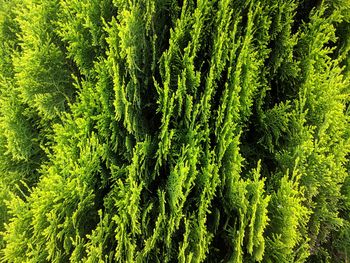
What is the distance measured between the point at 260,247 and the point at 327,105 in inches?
54.0

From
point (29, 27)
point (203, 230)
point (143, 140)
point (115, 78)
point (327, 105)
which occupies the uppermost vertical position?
point (29, 27)

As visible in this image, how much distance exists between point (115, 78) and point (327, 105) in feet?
6.11

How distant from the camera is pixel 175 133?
2535mm

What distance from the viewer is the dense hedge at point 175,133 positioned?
2.40 metres

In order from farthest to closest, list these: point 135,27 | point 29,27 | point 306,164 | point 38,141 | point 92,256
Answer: point 38,141 → point 29,27 → point 306,164 → point 135,27 → point 92,256

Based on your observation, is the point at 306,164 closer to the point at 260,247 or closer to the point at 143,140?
the point at 260,247

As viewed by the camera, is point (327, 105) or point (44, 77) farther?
point (44, 77)

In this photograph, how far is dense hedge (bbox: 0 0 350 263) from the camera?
2.40 m

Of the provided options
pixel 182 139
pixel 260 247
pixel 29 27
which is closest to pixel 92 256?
pixel 182 139

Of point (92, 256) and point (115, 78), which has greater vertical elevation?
point (115, 78)

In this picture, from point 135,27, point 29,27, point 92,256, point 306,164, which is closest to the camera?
point 92,256

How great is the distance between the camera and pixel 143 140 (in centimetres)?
265

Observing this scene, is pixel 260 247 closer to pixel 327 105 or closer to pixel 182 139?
pixel 182 139

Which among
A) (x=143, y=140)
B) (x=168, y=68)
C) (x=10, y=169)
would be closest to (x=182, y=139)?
(x=143, y=140)
